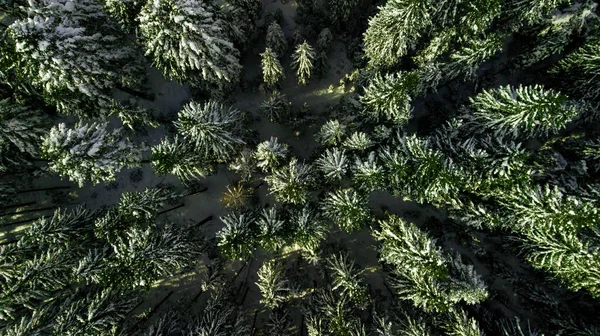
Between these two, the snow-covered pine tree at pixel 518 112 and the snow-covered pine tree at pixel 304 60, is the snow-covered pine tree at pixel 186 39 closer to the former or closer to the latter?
the snow-covered pine tree at pixel 304 60

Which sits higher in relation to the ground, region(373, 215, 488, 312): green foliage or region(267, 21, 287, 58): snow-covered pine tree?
region(267, 21, 287, 58): snow-covered pine tree

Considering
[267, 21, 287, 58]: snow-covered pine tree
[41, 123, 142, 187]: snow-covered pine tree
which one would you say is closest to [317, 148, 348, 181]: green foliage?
[267, 21, 287, 58]: snow-covered pine tree

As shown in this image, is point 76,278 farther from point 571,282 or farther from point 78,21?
point 571,282

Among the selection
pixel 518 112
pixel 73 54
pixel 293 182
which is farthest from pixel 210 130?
pixel 518 112

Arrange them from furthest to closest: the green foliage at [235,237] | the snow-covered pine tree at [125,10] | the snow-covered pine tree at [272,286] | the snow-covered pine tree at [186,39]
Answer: the snow-covered pine tree at [272,286], the green foliage at [235,237], the snow-covered pine tree at [125,10], the snow-covered pine tree at [186,39]

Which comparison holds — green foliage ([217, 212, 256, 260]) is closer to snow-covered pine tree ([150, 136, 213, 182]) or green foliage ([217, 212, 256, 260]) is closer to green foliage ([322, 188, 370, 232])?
snow-covered pine tree ([150, 136, 213, 182])

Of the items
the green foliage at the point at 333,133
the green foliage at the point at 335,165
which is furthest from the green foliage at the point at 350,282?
the green foliage at the point at 333,133
